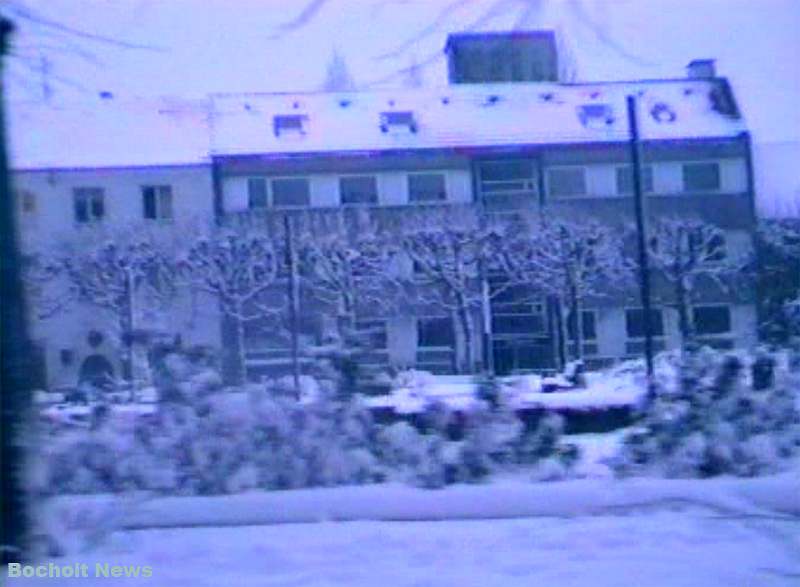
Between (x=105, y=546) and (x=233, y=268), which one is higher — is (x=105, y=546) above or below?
below

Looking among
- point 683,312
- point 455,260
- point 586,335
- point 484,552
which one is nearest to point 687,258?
point 683,312

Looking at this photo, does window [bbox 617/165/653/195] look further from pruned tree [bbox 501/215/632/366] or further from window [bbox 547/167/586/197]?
pruned tree [bbox 501/215/632/366]

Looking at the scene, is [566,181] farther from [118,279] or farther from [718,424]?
[118,279]

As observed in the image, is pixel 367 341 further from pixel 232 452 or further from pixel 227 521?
pixel 227 521

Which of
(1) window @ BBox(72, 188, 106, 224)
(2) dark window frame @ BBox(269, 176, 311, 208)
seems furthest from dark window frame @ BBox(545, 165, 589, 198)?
(1) window @ BBox(72, 188, 106, 224)

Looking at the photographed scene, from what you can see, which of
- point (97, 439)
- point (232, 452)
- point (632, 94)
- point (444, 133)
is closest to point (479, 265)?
point (444, 133)

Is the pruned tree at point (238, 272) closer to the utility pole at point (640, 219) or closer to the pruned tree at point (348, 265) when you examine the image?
the pruned tree at point (348, 265)
